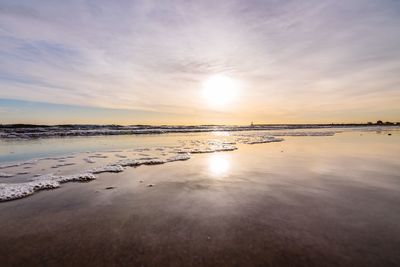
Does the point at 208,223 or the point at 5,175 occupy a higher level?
the point at 5,175

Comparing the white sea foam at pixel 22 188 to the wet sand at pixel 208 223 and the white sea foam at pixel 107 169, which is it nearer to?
the wet sand at pixel 208 223

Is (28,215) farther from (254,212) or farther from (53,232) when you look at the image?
(254,212)

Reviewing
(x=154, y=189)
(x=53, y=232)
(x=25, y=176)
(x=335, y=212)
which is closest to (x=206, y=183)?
(x=154, y=189)

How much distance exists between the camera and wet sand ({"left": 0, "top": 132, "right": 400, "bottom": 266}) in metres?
2.77

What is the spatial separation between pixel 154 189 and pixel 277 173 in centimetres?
371

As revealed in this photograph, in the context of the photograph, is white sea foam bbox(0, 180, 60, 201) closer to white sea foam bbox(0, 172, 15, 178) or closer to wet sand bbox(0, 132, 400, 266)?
wet sand bbox(0, 132, 400, 266)

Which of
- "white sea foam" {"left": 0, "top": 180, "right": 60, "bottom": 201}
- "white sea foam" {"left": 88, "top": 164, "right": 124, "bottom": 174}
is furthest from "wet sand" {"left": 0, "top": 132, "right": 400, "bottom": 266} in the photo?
"white sea foam" {"left": 88, "top": 164, "right": 124, "bottom": 174}

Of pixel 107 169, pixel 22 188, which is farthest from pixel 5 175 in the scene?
pixel 107 169

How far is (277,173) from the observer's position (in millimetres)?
7070

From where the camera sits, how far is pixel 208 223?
145 inches

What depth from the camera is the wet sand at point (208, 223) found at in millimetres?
2768

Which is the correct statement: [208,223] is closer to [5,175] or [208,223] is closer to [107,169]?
[107,169]

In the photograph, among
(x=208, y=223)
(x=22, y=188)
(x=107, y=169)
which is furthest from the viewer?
(x=107, y=169)

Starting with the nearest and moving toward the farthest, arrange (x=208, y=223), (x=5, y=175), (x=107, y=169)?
(x=208, y=223) → (x=5, y=175) → (x=107, y=169)
